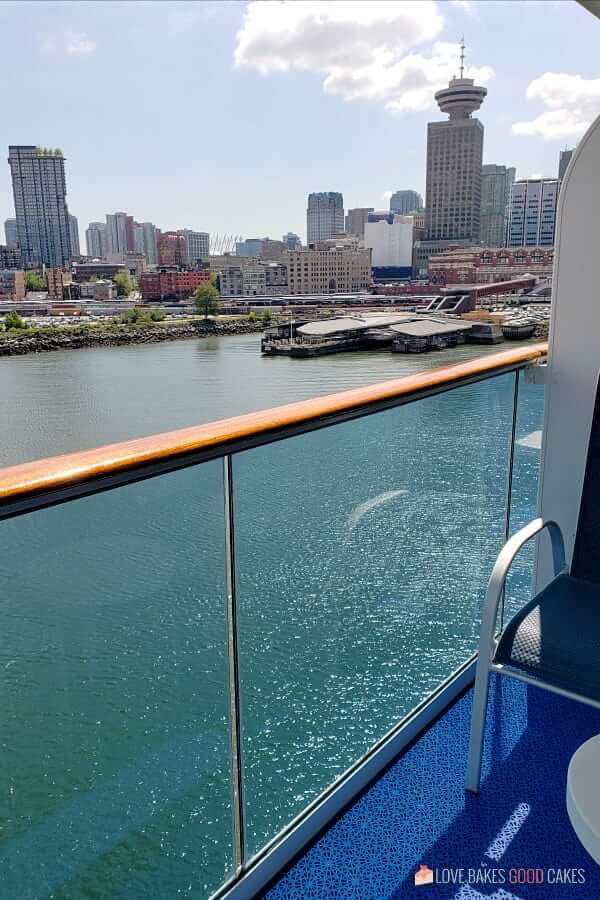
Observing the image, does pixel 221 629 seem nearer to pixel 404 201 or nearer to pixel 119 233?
pixel 119 233

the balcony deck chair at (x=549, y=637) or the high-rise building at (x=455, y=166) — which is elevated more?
the high-rise building at (x=455, y=166)

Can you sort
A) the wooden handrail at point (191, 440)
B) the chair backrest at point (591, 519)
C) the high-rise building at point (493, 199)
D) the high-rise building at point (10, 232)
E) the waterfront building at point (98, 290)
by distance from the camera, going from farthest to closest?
the high-rise building at point (10, 232) → the high-rise building at point (493, 199) → the waterfront building at point (98, 290) → the chair backrest at point (591, 519) → the wooden handrail at point (191, 440)

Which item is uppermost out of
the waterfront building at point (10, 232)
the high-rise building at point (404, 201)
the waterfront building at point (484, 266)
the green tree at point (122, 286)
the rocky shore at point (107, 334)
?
the high-rise building at point (404, 201)

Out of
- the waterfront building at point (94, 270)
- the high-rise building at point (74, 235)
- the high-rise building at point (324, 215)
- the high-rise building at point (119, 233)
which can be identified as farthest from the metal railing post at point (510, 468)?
the high-rise building at point (119, 233)

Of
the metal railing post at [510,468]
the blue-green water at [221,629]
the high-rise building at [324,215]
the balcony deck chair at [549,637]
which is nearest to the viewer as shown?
the blue-green water at [221,629]

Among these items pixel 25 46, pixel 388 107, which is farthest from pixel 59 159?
pixel 388 107

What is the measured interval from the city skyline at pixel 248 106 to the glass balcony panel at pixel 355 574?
54.0ft

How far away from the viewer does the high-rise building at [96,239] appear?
10338cm

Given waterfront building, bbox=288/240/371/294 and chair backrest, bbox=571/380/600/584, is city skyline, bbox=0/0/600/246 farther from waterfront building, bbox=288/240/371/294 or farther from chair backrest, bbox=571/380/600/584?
chair backrest, bbox=571/380/600/584

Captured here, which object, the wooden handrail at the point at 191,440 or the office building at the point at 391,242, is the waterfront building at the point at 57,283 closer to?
the office building at the point at 391,242

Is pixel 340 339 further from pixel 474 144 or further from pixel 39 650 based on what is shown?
pixel 474 144

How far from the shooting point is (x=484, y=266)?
4106cm

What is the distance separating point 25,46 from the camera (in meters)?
45.9

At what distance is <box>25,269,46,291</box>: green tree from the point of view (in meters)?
56.9
